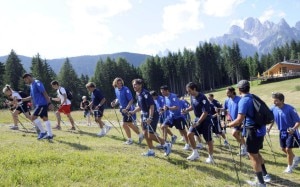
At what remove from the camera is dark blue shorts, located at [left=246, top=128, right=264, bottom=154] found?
9.70m

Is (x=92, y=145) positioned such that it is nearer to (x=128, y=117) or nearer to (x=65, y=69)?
(x=128, y=117)

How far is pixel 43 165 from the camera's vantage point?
1006 cm

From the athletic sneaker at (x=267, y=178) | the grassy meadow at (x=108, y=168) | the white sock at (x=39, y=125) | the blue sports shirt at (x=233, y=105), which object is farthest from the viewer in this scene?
the white sock at (x=39, y=125)

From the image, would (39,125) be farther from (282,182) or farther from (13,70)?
(13,70)

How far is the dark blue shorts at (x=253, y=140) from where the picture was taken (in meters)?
9.70

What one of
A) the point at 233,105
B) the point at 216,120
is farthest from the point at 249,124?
the point at 216,120

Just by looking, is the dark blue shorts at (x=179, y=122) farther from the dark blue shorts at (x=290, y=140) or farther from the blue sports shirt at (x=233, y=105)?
the dark blue shorts at (x=290, y=140)

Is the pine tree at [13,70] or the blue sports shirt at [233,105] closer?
the blue sports shirt at [233,105]

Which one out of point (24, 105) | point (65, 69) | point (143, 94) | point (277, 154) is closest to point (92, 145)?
point (143, 94)

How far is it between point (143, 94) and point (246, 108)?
166 inches

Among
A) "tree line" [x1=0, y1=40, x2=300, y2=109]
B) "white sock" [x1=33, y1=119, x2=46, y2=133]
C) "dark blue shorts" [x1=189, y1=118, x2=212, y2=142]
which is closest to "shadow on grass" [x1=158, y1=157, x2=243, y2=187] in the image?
"dark blue shorts" [x1=189, y1=118, x2=212, y2=142]

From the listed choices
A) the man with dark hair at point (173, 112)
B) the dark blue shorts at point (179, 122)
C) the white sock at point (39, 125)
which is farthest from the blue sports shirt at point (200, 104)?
the white sock at point (39, 125)

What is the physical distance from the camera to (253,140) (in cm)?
977

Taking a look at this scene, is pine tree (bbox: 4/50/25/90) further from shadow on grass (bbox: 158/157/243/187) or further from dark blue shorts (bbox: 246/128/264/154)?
dark blue shorts (bbox: 246/128/264/154)
